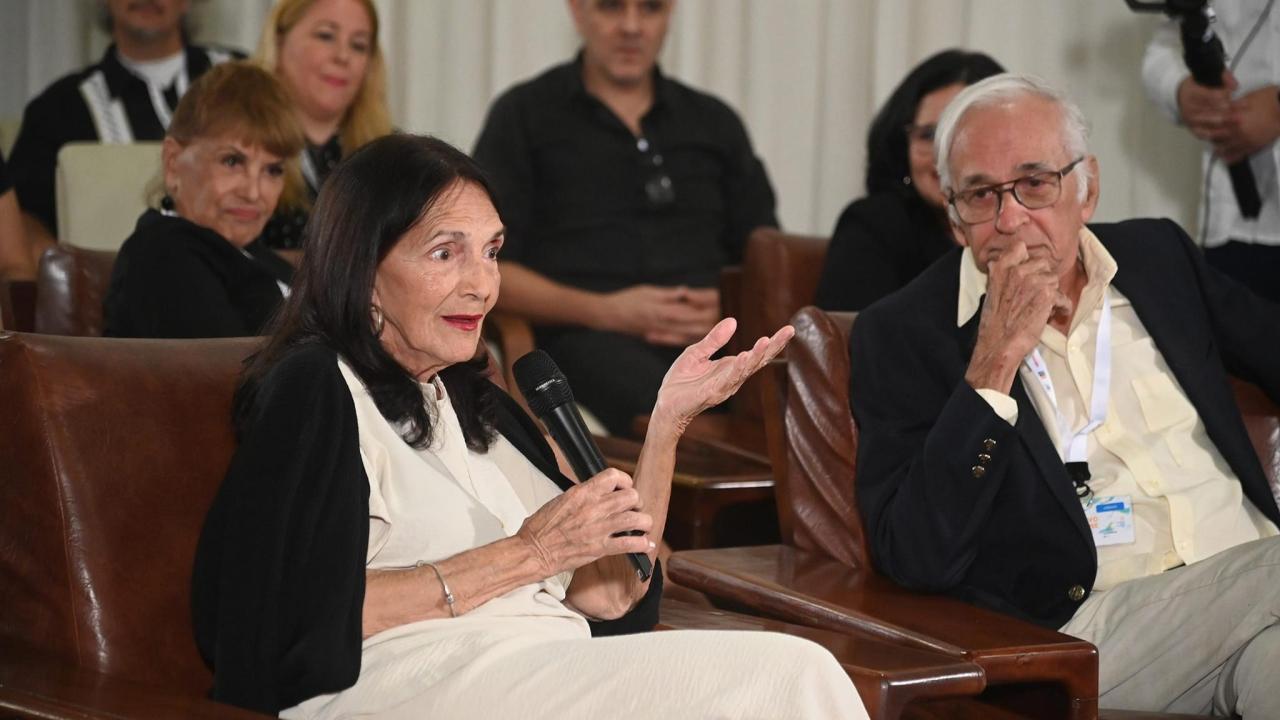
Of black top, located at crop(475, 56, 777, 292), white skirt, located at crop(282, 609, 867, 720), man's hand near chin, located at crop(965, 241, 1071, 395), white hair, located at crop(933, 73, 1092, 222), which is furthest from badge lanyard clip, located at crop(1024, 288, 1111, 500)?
black top, located at crop(475, 56, 777, 292)

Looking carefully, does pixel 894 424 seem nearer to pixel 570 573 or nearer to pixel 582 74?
pixel 570 573

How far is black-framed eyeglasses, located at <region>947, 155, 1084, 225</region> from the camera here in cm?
254

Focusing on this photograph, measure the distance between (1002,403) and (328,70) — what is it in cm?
244

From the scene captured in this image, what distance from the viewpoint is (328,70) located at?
415 cm

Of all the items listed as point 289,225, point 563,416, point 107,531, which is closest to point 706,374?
point 563,416

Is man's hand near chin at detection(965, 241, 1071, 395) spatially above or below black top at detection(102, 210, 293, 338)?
above

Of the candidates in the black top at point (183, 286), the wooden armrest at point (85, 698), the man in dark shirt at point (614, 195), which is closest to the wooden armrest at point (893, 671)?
the wooden armrest at point (85, 698)

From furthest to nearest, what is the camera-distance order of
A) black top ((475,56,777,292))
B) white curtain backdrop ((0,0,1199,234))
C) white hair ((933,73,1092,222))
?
white curtain backdrop ((0,0,1199,234)), black top ((475,56,777,292)), white hair ((933,73,1092,222))

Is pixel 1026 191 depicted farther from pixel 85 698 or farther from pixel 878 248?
pixel 85 698

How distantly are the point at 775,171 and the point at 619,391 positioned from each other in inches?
56.8

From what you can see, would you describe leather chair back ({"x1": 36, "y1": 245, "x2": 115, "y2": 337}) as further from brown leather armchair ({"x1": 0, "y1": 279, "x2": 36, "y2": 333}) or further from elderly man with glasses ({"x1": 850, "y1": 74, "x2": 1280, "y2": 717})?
elderly man with glasses ({"x1": 850, "y1": 74, "x2": 1280, "y2": 717})

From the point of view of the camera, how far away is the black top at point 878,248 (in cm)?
364

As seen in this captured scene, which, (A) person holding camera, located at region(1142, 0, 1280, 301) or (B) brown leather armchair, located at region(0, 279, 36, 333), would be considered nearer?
(B) brown leather armchair, located at region(0, 279, 36, 333)

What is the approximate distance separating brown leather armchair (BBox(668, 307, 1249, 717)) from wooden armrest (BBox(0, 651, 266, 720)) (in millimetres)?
877
